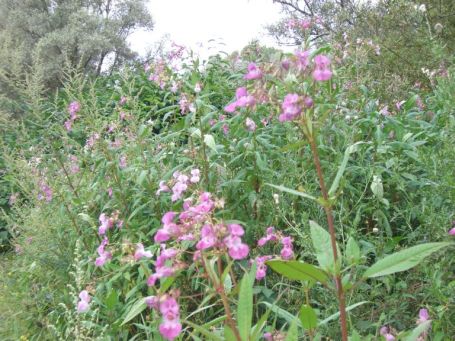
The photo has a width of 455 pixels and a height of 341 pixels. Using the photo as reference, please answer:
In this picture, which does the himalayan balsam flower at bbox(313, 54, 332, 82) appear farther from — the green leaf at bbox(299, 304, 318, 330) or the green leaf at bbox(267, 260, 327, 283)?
the green leaf at bbox(299, 304, 318, 330)

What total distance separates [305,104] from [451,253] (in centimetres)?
109

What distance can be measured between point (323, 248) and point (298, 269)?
4.4 inches

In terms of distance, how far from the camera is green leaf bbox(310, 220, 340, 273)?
115 centimetres

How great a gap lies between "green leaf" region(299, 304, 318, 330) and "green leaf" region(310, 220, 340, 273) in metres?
0.18

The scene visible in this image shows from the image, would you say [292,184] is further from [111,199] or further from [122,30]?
[122,30]

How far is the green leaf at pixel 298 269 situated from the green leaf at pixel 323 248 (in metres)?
0.02

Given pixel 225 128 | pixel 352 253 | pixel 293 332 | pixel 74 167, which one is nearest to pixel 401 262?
pixel 352 253

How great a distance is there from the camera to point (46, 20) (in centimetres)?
1192

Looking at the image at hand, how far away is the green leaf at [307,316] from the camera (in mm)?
1290

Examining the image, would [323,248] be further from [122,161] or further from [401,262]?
[122,161]

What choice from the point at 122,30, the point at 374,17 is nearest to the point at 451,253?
the point at 374,17

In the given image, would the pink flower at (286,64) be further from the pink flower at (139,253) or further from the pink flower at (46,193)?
the pink flower at (46,193)

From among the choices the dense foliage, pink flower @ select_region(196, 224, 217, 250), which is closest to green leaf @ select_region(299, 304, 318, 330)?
the dense foliage

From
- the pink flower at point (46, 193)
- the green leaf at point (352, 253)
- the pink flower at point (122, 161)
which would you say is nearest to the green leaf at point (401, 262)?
the green leaf at point (352, 253)
